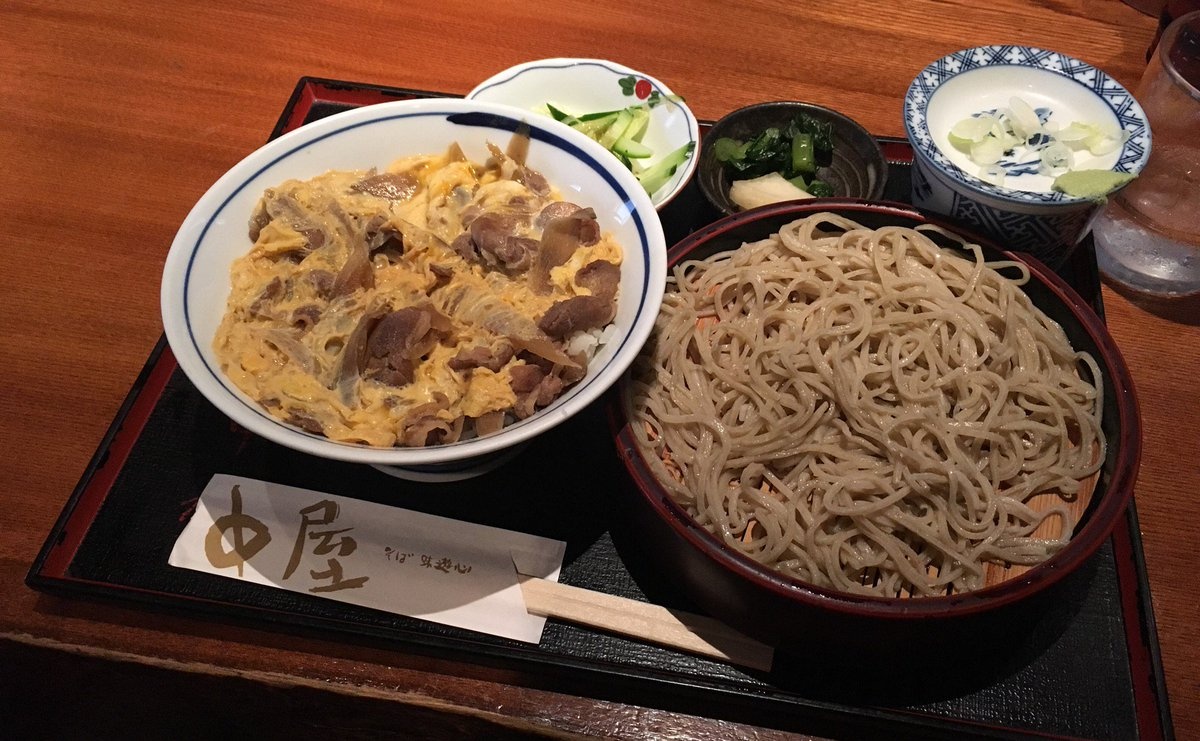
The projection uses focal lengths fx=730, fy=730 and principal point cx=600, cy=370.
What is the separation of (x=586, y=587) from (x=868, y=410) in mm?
738

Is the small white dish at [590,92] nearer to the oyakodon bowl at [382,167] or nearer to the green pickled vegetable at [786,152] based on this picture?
the green pickled vegetable at [786,152]

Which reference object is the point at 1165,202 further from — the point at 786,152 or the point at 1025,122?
the point at 786,152

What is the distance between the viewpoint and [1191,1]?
2732 mm

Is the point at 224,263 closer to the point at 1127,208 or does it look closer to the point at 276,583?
the point at 276,583

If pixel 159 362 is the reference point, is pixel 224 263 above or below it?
above

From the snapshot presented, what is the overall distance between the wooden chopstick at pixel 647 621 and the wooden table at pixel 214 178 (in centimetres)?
15

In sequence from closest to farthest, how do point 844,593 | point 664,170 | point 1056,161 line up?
point 844,593 → point 1056,161 → point 664,170

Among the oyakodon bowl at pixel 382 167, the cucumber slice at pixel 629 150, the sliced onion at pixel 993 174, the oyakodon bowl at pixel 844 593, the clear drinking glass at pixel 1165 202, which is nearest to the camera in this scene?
the oyakodon bowl at pixel 844 593

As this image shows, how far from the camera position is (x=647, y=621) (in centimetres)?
156

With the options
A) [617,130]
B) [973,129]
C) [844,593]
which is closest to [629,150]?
[617,130]

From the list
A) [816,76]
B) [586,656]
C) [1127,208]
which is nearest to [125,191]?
[586,656]

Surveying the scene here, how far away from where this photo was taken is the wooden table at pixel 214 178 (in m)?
1.60

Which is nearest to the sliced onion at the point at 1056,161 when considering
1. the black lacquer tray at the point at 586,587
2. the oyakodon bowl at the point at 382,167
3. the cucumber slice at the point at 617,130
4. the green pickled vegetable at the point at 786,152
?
the green pickled vegetable at the point at 786,152

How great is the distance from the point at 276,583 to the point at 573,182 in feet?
3.89
